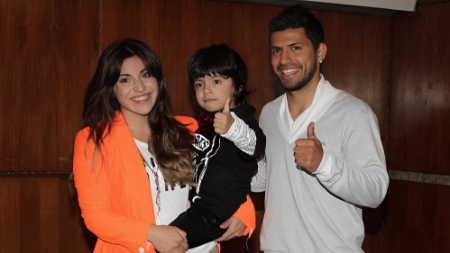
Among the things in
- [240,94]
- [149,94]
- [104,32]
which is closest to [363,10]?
[104,32]

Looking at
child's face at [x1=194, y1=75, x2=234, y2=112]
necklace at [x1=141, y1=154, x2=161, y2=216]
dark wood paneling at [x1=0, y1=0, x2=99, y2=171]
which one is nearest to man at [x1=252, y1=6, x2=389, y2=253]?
child's face at [x1=194, y1=75, x2=234, y2=112]

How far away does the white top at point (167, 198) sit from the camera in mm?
2279

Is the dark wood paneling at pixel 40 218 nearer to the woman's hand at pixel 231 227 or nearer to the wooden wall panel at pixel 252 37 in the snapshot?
the wooden wall panel at pixel 252 37

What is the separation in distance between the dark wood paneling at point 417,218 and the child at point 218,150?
224cm

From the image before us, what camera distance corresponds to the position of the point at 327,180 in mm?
1984

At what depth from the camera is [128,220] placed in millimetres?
2143

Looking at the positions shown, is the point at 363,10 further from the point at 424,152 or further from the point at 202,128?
A: the point at 202,128

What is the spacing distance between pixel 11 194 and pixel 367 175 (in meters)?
2.48

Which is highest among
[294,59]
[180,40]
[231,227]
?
[180,40]

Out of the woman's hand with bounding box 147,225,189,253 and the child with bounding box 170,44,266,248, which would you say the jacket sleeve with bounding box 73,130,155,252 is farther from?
the child with bounding box 170,44,266,248

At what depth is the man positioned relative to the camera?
2.00 metres

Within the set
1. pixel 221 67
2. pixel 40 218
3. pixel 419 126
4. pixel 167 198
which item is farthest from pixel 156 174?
pixel 419 126

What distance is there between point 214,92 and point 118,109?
44 centimetres

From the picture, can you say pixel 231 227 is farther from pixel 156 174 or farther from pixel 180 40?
pixel 180 40
